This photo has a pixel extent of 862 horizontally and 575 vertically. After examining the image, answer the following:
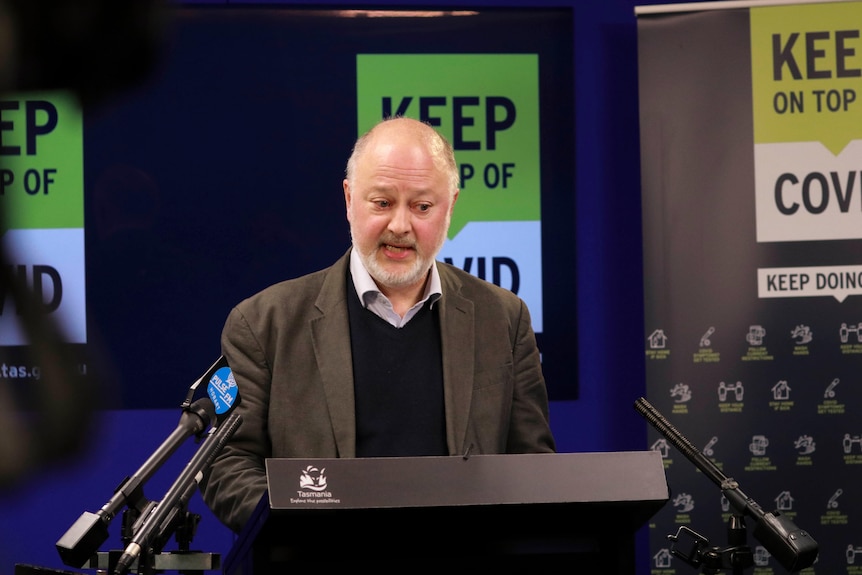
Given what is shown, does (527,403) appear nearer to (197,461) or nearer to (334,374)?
(334,374)

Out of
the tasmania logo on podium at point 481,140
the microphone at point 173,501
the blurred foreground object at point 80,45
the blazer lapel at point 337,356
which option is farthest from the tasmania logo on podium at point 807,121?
the blurred foreground object at point 80,45

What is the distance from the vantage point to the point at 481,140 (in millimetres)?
4980

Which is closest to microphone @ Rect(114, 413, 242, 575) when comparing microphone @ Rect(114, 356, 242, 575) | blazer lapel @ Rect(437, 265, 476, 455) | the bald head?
microphone @ Rect(114, 356, 242, 575)

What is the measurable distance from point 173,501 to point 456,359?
4.42 feet

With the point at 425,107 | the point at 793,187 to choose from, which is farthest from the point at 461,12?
the point at 793,187

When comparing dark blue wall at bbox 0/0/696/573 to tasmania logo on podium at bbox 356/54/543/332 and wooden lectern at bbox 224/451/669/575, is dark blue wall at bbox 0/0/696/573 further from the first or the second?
wooden lectern at bbox 224/451/669/575

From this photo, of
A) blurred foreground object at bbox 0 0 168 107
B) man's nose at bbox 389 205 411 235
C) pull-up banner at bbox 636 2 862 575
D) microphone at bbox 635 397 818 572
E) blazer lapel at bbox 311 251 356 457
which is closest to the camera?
blurred foreground object at bbox 0 0 168 107

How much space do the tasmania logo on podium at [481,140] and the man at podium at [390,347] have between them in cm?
146

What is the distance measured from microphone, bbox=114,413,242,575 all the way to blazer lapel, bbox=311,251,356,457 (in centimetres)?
92

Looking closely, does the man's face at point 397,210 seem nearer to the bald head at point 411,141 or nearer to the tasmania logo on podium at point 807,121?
the bald head at point 411,141

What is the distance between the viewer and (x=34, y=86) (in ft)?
2.00

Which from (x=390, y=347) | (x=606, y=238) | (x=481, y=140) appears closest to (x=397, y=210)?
(x=390, y=347)

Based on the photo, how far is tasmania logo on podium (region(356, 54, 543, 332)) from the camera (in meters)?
4.95

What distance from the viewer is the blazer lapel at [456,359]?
3135 millimetres
